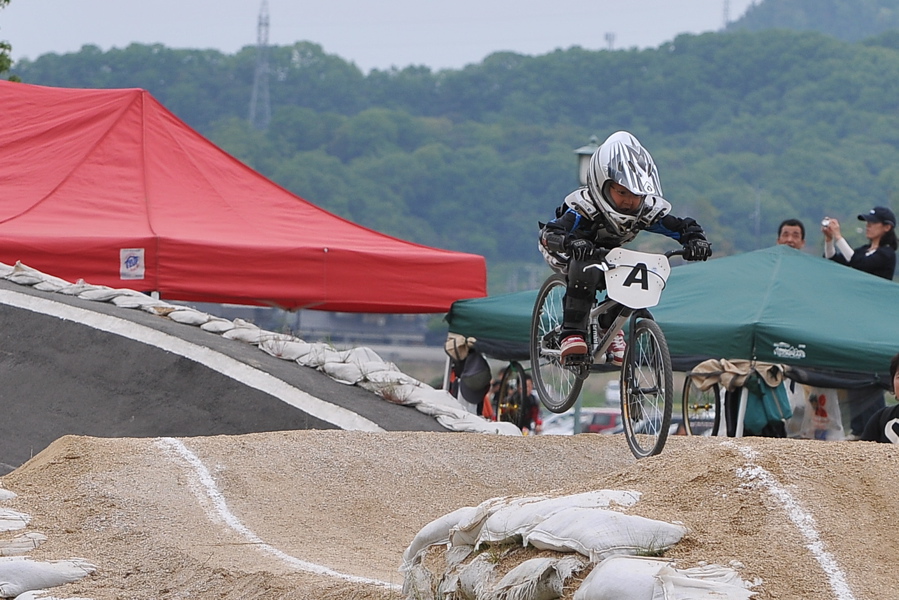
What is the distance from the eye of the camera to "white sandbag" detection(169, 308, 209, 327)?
1167cm

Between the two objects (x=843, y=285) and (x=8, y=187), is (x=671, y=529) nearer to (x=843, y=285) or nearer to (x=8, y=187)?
(x=843, y=285)

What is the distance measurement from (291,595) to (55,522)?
206cm

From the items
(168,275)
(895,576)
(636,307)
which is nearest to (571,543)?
(895,576)

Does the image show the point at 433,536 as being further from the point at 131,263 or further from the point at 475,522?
the point at 131,263

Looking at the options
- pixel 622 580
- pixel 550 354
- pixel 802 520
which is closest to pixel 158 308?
pixel 550 354

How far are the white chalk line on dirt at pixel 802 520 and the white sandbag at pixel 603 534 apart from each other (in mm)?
454

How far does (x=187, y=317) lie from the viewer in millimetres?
11727

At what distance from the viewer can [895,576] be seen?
14.7 ft

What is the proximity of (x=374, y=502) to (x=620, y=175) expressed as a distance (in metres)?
2.37

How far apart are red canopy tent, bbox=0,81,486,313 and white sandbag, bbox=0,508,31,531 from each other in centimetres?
543

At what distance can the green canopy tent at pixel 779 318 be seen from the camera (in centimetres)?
1063

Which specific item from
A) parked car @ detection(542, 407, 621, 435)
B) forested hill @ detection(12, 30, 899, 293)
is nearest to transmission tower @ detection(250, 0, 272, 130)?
forested hill @ detection(12, 30, 899, 293)

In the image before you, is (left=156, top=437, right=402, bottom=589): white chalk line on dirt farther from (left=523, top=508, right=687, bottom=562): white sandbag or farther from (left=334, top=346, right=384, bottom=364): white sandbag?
(left=334, top=346, right=384, bottom=364): white sandbag

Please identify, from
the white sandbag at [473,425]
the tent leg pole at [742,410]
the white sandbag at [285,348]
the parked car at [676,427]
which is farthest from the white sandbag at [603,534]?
the white sandbag at [285,348]
